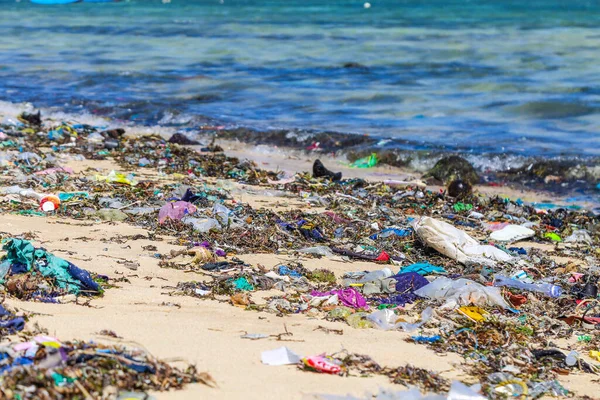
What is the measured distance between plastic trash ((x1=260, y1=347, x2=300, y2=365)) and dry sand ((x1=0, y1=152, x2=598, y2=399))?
0.12 ft

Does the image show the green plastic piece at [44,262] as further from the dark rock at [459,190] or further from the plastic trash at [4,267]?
the dark rock at [459,190]

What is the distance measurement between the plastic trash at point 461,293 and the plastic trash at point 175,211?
2.22 metres

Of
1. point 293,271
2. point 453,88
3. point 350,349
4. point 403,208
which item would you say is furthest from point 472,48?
point 350,349

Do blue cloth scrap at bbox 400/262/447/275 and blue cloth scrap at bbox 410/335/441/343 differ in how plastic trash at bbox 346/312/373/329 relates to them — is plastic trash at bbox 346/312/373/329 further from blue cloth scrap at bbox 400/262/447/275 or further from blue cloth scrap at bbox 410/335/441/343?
blue cloth scrap at bbox 400/262/447/275

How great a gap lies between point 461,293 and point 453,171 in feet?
17.6

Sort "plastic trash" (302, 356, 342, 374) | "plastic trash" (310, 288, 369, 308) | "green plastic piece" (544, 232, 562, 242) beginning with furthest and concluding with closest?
"green plastic piece" (544, 232, 562, 242), "plastic trash" (310, 288, 369, 308), "plastic trash" (302, 356, 342, 374)

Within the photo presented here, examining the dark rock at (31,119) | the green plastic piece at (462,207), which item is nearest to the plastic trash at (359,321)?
the green plastic piece at (462,207)

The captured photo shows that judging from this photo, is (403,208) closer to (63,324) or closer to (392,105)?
(63,324)

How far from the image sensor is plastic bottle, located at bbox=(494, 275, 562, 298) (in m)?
5.15

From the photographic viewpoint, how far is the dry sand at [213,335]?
325 centimetres

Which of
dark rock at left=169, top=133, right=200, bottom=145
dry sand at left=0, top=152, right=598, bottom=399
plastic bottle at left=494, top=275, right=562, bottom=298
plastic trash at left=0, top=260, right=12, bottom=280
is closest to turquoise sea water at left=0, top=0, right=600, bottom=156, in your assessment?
dark rock at left=169, top=133, right=200, bottom=145

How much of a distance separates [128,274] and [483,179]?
21.5 ft

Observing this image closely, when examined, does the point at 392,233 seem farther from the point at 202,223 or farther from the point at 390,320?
the point at 390,320

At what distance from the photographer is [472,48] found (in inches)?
884
